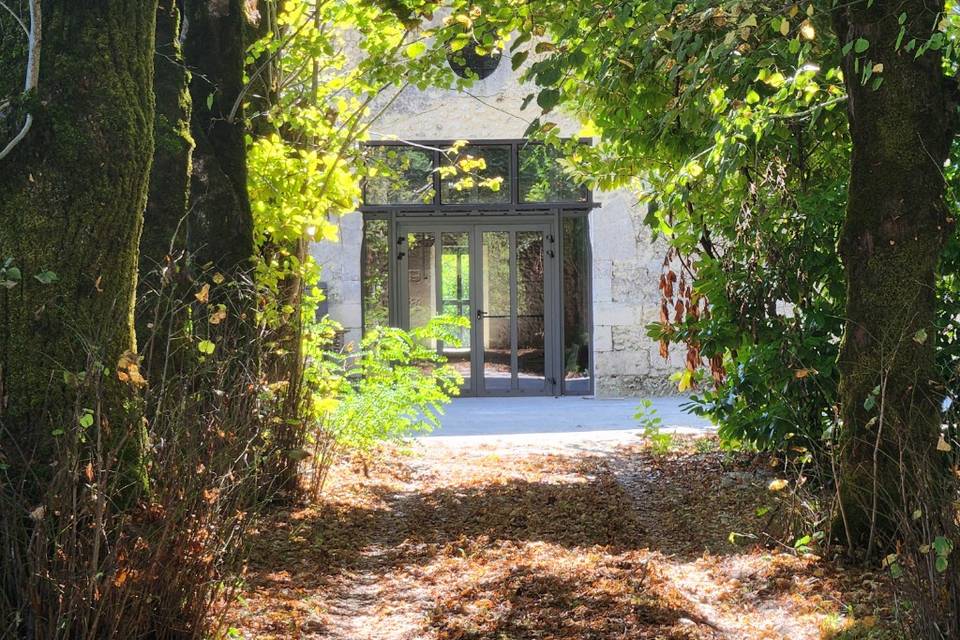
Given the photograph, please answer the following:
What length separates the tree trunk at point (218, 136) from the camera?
603cm

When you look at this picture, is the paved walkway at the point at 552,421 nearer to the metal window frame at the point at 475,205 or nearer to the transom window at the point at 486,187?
the metal window frame at the point at 475,205

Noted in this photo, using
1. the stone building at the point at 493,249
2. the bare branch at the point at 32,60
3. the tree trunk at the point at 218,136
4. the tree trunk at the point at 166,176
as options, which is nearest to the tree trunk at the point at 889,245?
the bare branch at the point at 32,60

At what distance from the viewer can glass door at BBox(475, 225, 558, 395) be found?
14836 mm

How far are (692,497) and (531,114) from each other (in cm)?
872

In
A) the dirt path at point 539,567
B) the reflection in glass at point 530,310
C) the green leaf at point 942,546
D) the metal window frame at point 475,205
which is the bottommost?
the dirt path at point 539,567

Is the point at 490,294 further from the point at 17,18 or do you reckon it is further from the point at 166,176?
the point at 17,18

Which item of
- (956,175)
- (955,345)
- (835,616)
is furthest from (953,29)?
(835,616)

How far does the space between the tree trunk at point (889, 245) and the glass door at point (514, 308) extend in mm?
10345

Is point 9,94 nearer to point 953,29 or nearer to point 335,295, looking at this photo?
point 953,29

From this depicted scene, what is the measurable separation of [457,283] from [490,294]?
479 mm

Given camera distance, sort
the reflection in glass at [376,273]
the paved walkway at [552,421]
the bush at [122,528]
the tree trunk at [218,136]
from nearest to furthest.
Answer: the bush at [122,528] < the tree trunk at [218,136] < the paved walkway at [552,421] < the reflection in glass at [376,273]

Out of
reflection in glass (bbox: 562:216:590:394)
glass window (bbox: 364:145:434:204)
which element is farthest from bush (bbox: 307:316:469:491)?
reflection in glass (bbox: 562:216:590:394)

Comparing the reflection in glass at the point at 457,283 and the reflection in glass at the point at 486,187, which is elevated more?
the reflection in glass at the point at 486,187

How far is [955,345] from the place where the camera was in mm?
4977
